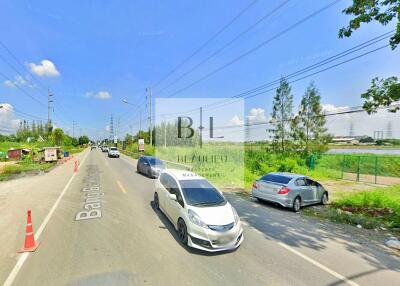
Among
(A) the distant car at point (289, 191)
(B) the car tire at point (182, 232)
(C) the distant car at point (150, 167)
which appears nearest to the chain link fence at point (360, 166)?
(A) the distant car at point (289, 191)

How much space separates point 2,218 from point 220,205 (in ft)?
23.4

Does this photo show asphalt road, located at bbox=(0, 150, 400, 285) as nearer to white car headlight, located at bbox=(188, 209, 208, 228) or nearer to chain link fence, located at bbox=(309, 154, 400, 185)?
white car headlight, located at bbox=(188, 209, 208, 228)

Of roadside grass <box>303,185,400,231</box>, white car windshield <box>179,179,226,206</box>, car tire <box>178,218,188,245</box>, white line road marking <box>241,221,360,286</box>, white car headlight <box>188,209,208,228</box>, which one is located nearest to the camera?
white line road marking <box>241,221,360,286</box>

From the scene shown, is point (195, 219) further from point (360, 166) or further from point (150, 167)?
point (360, 166)

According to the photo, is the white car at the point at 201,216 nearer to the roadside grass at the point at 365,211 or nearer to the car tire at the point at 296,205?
the car tire at the point at 296,205

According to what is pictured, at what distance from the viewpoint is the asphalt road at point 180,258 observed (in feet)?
13.9

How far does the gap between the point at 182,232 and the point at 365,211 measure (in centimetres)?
881

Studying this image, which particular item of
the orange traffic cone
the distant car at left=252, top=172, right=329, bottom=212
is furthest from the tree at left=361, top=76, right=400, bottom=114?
the orange traffic cone

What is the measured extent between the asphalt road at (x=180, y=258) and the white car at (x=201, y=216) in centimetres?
27

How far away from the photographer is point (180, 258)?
4.95m

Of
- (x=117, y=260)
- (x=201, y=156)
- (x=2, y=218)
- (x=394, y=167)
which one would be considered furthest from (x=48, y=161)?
(x=394, y=167)

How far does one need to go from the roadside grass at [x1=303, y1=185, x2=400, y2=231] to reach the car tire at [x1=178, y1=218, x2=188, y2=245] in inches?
244

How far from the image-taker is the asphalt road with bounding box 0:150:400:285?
4.22m

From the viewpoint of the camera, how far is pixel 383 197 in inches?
433
